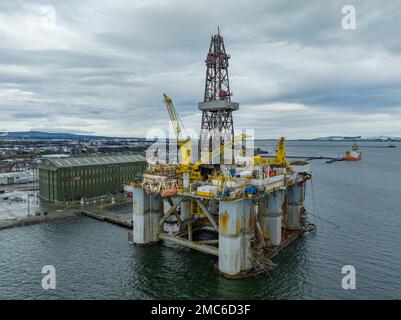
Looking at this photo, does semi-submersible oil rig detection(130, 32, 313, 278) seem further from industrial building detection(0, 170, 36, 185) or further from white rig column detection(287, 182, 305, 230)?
industrial building detection(0, 170, 36, 185)

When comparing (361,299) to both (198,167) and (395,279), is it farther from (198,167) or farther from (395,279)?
(198,167)

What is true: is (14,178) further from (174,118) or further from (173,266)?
(173,266)

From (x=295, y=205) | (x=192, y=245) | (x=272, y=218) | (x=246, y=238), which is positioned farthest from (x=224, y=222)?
(x=295, y=205)

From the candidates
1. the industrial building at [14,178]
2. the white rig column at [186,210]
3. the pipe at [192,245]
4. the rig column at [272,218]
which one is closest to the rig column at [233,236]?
the pipe at [192,245]

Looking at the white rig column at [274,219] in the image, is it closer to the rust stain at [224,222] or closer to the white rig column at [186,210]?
the rust stain at [224,222]

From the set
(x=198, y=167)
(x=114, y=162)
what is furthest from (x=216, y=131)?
(x=114, y=162)

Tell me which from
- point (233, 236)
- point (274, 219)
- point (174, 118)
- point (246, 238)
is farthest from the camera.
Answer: point (174, 118)

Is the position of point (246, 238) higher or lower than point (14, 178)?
higher
